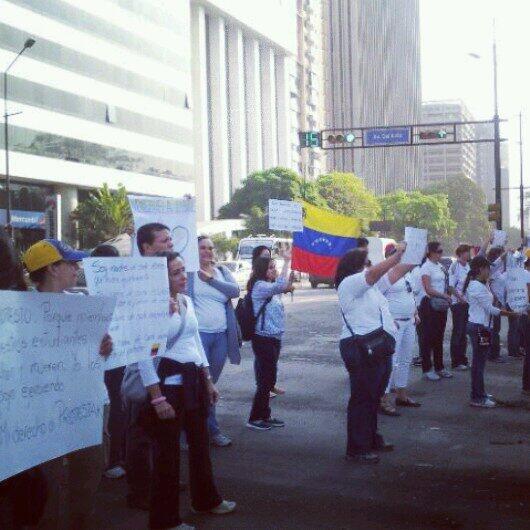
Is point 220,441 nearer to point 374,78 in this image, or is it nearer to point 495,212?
point 495,212

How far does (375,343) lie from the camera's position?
722cm

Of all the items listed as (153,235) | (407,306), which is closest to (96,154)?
(407,306)

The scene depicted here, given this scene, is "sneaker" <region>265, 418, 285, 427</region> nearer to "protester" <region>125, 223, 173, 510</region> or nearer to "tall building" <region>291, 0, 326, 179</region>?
"protester" <region>125, 223, 173, 510</region>

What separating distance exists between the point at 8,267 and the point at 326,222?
5708mm

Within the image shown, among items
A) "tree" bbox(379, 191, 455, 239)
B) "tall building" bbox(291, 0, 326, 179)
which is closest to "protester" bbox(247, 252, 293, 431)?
"tree" bbox(379, 191, 455, 239)

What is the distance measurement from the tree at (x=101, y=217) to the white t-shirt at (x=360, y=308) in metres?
43.2

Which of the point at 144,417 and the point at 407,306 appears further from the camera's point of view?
the point at 407,306

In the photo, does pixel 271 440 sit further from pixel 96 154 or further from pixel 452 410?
pixel 96 154

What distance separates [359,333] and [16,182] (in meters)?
44.8

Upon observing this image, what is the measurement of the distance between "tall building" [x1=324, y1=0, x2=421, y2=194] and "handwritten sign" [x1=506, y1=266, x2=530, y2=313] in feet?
398

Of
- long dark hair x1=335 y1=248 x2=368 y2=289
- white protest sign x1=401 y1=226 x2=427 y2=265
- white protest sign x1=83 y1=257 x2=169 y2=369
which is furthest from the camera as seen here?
white protest sign x1=401 y1=226 x2=427 y2=265

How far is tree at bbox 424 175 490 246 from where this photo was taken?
403ft

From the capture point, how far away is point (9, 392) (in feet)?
11.3

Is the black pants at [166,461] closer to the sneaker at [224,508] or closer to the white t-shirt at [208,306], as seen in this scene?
the sneaker at [224,508]
